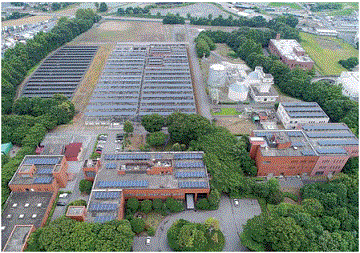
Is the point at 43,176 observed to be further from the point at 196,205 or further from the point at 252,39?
the point at 252,39

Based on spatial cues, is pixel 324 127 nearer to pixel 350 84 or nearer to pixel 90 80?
pixel 350 84

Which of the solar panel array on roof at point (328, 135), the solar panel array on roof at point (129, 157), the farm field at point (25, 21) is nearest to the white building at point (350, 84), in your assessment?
the solar panel array on roof at point (328, 135)

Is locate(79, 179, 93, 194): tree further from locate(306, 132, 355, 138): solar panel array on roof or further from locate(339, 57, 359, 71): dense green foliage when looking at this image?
locate(339, 57, 359, 71): dense green foliage

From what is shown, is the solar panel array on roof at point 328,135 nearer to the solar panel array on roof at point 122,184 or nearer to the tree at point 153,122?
the tree at point 153,122

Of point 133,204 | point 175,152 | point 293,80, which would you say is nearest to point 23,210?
point 133,204

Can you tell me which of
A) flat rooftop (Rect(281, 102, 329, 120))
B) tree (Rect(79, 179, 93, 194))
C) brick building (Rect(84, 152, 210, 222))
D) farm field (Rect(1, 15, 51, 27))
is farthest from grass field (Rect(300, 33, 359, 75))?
farm field (Rect(1, 15, 51, 27))

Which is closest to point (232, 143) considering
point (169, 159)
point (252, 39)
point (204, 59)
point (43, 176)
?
point (169, 159)
